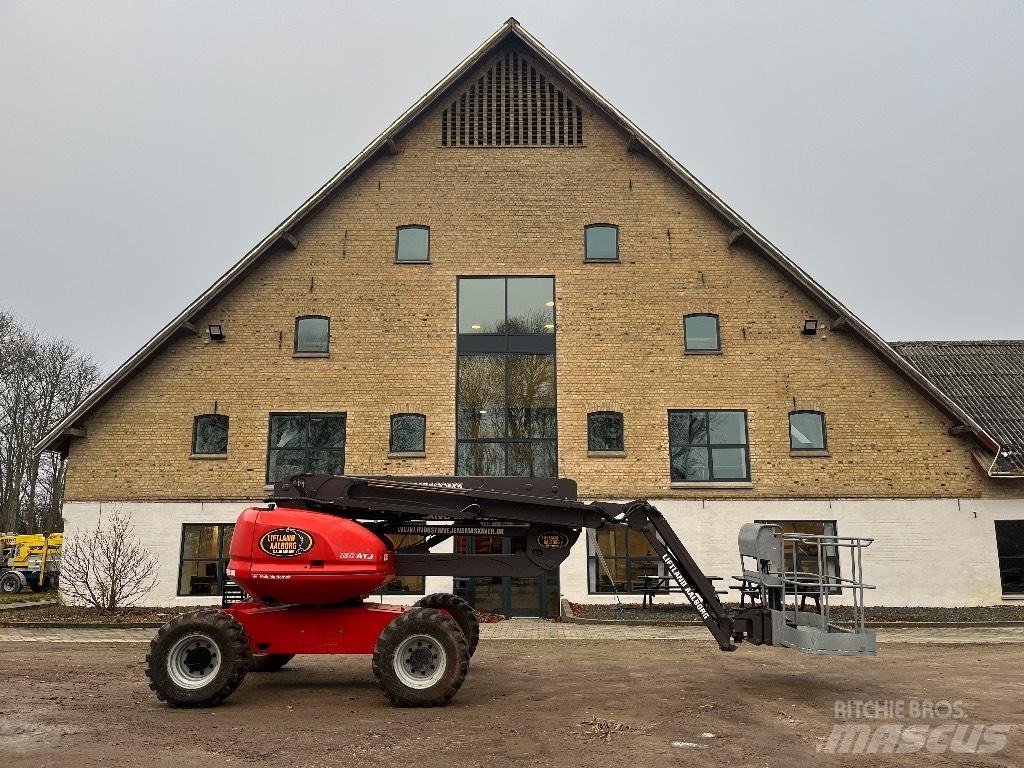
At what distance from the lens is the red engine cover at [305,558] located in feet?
30.6

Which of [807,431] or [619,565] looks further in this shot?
[807,431]

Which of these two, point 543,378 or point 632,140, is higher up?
point 632,140

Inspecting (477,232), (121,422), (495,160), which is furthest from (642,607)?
(121,422)

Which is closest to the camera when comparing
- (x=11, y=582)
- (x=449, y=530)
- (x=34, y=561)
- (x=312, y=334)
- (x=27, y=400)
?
(x=449, y=530)

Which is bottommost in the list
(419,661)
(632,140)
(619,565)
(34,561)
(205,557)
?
(419,661)

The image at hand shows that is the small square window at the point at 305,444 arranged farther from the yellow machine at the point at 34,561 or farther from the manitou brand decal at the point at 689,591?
the yellow machine at the point at 34,561

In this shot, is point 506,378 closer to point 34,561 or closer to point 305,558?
point 305,558

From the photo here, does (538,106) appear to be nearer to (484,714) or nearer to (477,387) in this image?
(477,387)

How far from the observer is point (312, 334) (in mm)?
21453

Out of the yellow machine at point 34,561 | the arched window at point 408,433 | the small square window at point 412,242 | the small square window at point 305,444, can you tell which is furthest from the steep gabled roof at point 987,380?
the yellow machine at point 34,561

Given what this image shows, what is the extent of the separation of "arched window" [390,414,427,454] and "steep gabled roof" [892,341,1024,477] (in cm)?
1401

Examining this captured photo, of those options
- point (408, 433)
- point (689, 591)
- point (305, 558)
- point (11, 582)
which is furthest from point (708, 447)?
point (11, 582)

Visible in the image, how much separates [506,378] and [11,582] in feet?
70.1

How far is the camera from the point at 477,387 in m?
21.2
